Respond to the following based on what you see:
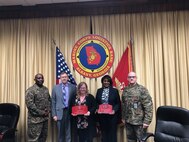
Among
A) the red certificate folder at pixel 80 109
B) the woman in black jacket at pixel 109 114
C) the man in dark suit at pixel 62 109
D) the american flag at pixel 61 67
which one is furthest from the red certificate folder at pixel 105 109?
the american flag at pixel 61 67

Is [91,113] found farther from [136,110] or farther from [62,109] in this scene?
[136,110]

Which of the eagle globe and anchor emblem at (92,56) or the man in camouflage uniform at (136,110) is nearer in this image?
the man in camouflage uniform at (136,110)

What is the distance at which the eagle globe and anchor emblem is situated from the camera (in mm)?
4473

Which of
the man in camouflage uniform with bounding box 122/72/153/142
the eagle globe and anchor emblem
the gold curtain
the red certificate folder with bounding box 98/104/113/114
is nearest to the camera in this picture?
the man in camouflage uniform with bounding box 122/72/153/142

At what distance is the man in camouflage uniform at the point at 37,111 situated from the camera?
3934mm

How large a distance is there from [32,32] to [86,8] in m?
1.24

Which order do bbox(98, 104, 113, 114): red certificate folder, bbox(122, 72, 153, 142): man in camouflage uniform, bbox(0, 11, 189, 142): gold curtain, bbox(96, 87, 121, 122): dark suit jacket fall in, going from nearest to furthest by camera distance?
bbox(122, 72, 153, 142): man in camouflage uniform → bbox(98, 104, 113, 114): red certificate folder → bbox(96, 87, 121, 122): dark suit jacket → bbox(0, 11, 189, 142): gold curtain

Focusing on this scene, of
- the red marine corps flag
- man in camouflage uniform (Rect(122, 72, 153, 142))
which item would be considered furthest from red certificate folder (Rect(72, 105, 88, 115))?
the red marine corps flag

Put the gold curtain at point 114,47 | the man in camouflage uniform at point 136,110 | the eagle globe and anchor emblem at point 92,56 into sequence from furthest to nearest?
the eagle globe and anchor emblem at point 92,56 → the gold curtain at point 114,47 → the man in camouflage uniform at point 136,110

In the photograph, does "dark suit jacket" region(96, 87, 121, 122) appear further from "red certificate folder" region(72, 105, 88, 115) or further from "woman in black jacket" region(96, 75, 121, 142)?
"red certificate folder" region(72, 105, 88, 115)

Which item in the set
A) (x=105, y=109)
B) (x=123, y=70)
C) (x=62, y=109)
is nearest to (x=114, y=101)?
(x=105, y=109)

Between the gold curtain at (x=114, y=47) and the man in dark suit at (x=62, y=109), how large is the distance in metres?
0.47

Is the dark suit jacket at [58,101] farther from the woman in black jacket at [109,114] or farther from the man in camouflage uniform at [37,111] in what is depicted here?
the woman in black jacket at [109,114]

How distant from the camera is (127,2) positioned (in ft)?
14.3
